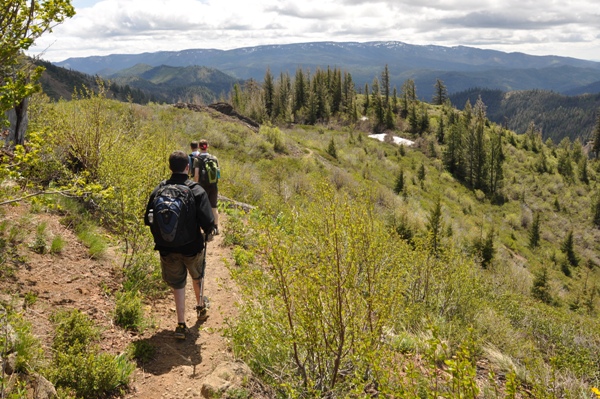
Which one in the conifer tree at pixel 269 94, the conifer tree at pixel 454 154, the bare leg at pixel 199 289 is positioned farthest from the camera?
the conifer tree at pixel 269 94

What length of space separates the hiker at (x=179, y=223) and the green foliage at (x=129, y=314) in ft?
1.62

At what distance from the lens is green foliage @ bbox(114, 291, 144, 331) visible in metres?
4.59

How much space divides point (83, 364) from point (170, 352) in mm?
1168

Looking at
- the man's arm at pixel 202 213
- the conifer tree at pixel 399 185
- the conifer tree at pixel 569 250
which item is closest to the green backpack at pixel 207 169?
the man's arm at pixel 202 213

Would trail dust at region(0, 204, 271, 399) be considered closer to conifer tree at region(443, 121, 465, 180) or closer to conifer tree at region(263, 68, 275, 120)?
conifer tree at region(443, 121, 465, 180)

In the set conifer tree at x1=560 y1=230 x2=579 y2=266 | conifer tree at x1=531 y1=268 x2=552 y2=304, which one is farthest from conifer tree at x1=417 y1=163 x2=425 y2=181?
conifer tree at x1=531 y1=268 x2=552 y2=304

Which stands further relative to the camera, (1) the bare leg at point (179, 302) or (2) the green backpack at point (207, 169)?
(2) the green backpack at point (207, 169)

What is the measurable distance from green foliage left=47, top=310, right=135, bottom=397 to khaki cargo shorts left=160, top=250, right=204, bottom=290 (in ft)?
3.18

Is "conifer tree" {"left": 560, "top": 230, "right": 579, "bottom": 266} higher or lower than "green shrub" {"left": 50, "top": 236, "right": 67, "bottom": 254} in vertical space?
lower

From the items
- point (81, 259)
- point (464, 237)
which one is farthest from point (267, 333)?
point (464, 237)

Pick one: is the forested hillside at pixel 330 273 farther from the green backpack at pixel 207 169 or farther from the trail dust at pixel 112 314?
the green backpack at pixel 207 169

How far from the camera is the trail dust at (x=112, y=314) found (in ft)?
12.2

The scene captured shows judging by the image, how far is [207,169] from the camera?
706 centimetres

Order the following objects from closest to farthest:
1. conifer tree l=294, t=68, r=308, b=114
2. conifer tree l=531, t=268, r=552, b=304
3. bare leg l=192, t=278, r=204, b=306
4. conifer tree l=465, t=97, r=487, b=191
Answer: bare leg l=192, t=278, r=204, b=306 < conifer tree l=531, t=268, r=552, b=304 < conifer tree l=465, t=97, r=487, b=191 < conifer tree l=294, t=68, r=308, b=114
